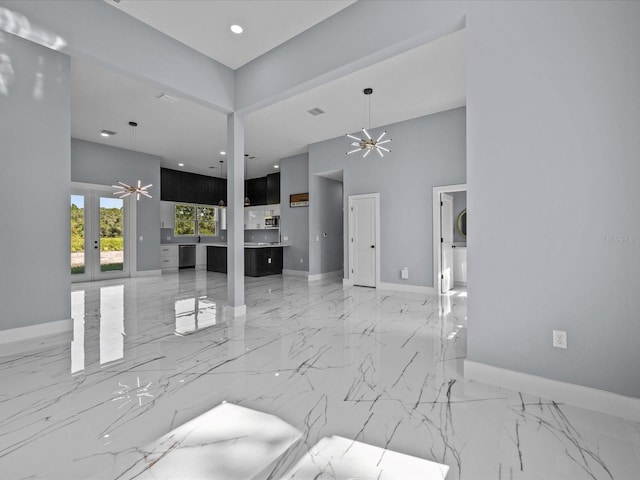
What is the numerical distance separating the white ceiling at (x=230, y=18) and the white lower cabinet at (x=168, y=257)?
292 inches

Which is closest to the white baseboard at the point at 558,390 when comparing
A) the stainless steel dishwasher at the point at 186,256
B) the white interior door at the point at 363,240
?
the white interior door at the point at 363,240

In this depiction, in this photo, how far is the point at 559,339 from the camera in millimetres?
2143

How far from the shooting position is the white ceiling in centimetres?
312

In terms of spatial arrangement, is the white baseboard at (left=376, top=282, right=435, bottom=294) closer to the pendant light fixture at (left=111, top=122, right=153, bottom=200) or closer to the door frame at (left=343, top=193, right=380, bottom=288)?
the door frame at (left=343, top=193, right=380, bottom=288)

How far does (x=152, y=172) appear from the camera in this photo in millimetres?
8695

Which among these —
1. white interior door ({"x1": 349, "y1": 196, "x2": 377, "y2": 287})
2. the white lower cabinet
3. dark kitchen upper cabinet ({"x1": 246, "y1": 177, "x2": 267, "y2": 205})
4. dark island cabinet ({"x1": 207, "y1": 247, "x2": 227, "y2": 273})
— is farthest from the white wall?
the white lower cabinet

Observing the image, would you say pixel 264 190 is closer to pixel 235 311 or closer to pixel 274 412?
pixel 235 311

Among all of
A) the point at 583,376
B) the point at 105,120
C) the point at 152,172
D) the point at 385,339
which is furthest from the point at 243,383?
the point at 152,172

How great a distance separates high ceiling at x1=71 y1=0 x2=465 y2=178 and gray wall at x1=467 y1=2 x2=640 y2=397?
1.58 meters

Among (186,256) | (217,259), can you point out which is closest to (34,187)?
(217,259)

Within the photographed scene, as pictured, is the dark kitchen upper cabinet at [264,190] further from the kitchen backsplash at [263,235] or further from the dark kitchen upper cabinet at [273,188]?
the kitchen backsplash at [263,235]

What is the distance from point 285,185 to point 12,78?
6.23 m

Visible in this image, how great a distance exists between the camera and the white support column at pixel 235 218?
4453 millimetres

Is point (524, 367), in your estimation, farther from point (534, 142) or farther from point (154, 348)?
point (154, 348)
